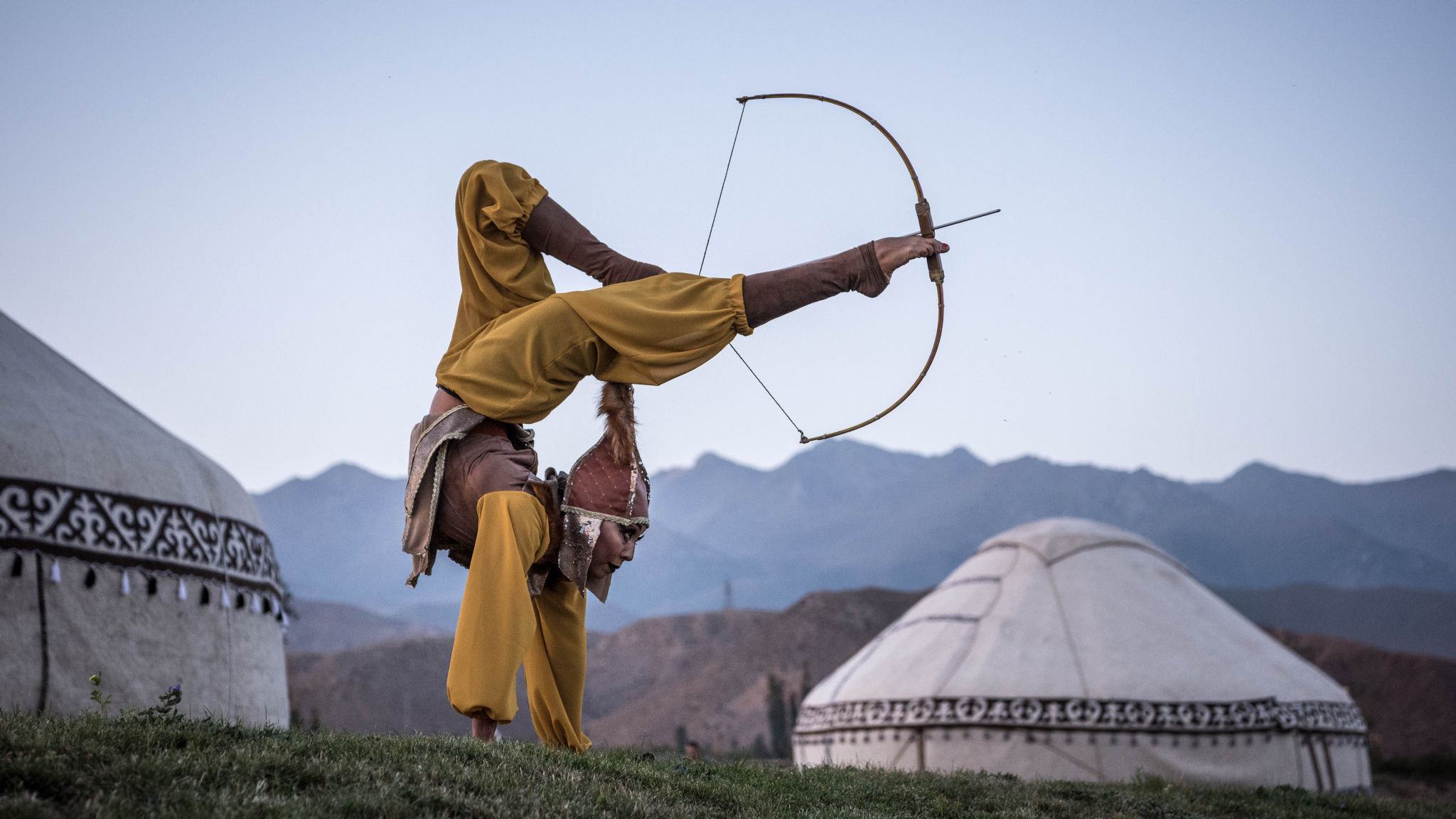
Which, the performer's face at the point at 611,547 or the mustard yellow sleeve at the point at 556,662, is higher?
the performer's face at the point at 611,547

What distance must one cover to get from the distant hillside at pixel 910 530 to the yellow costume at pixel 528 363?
88.3 m

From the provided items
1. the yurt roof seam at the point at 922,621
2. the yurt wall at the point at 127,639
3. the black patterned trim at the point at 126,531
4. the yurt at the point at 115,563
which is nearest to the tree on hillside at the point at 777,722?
the yurt roof seam at the point at 922,621

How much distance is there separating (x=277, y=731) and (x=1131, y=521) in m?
109

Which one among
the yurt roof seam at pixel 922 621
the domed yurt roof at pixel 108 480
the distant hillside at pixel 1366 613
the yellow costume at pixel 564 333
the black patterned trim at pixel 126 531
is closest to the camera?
the yellow costume at pixel 564 333

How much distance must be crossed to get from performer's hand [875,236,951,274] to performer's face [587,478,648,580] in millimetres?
973

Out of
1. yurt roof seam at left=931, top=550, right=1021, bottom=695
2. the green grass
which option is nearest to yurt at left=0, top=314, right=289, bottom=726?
the green grass

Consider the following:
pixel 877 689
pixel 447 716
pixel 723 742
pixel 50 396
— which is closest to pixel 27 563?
pixel 50 396

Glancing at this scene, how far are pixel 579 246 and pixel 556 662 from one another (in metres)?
1.26

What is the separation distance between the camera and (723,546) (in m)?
134

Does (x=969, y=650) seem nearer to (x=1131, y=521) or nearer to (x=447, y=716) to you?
(x=447, y=716)

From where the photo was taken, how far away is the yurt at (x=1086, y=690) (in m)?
8.45

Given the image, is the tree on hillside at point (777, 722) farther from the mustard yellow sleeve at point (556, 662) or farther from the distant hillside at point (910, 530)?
the distant hillside at point (910, 530)

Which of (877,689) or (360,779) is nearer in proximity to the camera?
(360,779)

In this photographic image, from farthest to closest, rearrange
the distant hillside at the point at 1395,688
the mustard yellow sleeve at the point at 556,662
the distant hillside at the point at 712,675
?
the distant hillside at the point at 712,675
the distant hillside at the point at 1395,688
the mustard yellow sleeve at the point at 556,662
